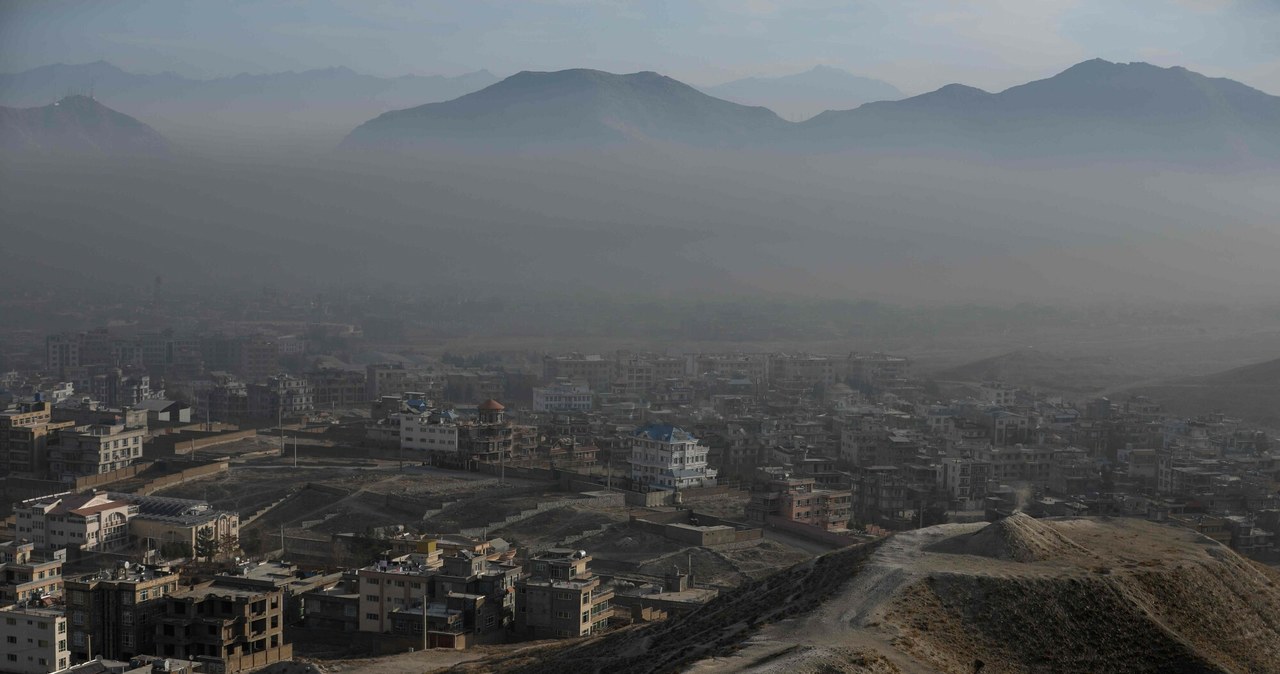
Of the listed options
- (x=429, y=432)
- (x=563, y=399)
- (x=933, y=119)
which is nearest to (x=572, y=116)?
(x=933, y=119)

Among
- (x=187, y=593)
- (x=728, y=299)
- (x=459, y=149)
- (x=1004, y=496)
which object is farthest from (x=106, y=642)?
(x=459, y=149)

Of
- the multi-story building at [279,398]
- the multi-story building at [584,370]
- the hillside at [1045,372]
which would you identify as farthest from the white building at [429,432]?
the hillside at [1045,372]

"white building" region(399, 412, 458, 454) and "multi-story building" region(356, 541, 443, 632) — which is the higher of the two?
"white building" region(399, 412, 458, 454)

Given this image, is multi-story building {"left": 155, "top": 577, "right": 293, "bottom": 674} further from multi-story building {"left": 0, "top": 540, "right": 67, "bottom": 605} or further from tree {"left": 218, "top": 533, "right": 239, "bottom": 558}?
tree {"left": 218, "top": 533, "right": 239, "bottom": 558}

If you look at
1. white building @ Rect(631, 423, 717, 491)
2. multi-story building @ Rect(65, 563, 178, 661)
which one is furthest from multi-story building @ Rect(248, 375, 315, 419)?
multi-story building @ Rect(65, 563, 178, 661)

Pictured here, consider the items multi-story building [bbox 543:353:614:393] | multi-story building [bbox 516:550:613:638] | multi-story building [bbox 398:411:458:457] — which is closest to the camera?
multi-story building [bbox 516:550:613:638]

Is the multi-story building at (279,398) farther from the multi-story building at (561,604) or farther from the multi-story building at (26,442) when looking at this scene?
the multi-story building at (561,604)

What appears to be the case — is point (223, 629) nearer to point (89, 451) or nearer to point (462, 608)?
point (462, 608)
